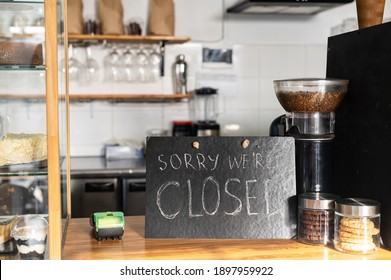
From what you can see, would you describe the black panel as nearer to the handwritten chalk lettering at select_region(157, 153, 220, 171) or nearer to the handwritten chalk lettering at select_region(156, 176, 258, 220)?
the handwritten chalk lettering at select_region(156, 176, 258, 220)

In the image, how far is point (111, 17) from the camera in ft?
14.6

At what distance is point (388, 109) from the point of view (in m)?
1.75

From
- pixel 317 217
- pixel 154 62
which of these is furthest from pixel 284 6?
pixel 317 217

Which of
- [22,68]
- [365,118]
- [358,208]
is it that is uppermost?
[22,68]

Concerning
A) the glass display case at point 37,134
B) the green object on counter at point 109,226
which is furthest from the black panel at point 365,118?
the glass display case at point 37,134

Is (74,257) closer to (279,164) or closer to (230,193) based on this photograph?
(230,193)

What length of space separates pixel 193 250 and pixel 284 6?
297 centimetres

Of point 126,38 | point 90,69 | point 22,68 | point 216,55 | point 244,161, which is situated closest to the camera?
point 22,68

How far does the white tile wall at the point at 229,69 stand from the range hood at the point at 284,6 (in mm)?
173

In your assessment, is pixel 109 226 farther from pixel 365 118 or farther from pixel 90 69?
pixel 90 69

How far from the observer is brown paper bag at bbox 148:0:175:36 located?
14.9ft

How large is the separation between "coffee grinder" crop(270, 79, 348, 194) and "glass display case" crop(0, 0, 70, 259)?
0.72m

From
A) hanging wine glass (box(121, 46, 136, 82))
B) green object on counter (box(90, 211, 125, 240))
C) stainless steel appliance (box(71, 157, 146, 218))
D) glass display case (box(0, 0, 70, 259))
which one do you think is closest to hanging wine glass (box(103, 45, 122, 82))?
hanging wine glass (box(121, 46, 136, 82))
